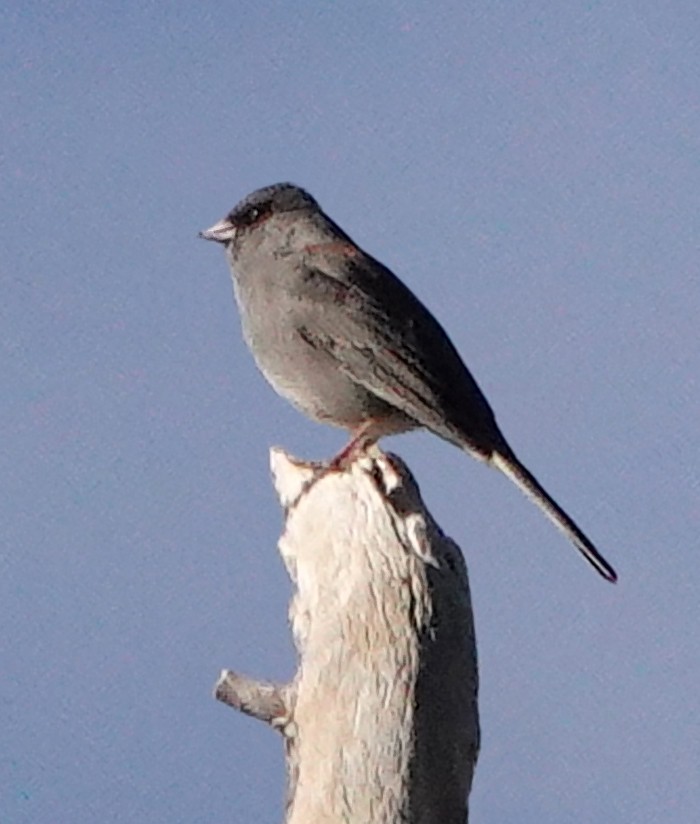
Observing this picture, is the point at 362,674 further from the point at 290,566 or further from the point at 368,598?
the point at 290,566

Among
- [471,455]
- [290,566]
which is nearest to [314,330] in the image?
[471,455]

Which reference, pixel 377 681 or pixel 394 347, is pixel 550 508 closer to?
pixel 394 347

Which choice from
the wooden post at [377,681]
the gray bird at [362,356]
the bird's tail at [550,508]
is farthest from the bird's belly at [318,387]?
the wooden post at [377,681]

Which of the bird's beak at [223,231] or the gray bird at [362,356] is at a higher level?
the bird's beak at [223,231]

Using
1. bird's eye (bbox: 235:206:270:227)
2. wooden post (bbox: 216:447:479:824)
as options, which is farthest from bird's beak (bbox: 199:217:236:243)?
wooden post (bbox: 216:447:479:824)

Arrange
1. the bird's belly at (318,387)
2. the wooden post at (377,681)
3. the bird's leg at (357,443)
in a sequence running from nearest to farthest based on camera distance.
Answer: the wooden post at (377,681) < the bird's leg at (357,443) < the bird's belly at (318,387)

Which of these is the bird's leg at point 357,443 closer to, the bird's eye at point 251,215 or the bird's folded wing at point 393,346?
the bird's folded wing at point 393,346

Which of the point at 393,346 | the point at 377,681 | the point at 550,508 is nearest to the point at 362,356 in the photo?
the point at 393,346

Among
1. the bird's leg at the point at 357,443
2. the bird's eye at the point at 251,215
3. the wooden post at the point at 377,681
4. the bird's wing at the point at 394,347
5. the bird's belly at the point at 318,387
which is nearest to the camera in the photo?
the wooden post at the point at 377,681
